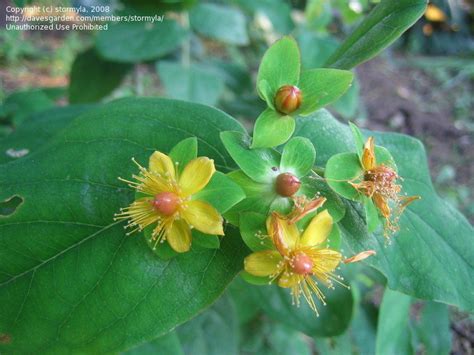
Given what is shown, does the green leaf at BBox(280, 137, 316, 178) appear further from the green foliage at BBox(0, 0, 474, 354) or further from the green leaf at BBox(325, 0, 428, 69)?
the green leaf at BBox(325, 0, 428, 69)

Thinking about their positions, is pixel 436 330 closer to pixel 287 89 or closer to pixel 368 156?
pixel 368 156

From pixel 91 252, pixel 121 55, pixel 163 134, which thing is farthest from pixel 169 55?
pixel 91 252

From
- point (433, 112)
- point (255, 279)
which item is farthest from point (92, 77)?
point (433, 112)

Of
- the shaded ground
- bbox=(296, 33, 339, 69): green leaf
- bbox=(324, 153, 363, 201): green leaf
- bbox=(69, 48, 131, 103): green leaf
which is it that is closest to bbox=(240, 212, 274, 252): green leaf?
bbox=(324, 153, 363, 201): green leaf

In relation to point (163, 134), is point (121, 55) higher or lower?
lower

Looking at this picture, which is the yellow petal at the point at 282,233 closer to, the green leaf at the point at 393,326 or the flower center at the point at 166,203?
the flower center at the point at 166,203

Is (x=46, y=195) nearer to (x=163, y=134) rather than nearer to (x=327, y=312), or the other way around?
(x=163, y=134)
